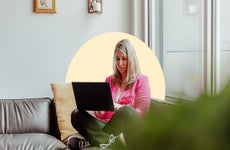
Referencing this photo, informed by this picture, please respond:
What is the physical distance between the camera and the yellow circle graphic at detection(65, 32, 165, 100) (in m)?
2.90

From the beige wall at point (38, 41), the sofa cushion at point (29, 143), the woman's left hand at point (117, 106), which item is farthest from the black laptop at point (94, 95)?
the beige wall at point (38, 41)

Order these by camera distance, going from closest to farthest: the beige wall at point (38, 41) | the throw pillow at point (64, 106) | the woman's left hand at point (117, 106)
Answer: the woman's left hand at point (117, 106)
the throw pillow at point (64, 106)
the beige wall at point (38, 41)

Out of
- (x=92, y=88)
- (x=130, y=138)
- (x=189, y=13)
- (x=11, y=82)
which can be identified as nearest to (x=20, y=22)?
(x=11, y=82)

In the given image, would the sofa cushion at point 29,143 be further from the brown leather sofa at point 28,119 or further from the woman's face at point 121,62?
the woman's face at point 121,62

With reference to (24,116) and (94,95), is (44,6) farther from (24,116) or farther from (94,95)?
(94,95)

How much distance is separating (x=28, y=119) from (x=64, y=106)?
0.33 metres

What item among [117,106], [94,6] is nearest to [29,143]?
[117,106]

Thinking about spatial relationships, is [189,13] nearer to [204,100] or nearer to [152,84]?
[152,84]

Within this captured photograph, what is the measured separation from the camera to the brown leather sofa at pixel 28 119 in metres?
3.15

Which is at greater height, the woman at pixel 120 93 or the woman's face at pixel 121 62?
the woman's face at pixel 121 62

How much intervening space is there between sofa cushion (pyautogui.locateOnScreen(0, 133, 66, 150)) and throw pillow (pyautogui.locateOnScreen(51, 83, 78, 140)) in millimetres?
189

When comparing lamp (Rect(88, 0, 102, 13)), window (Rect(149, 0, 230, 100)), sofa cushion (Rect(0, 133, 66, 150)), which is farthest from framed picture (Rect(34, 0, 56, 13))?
sofa cushion (Rect(0, 133, 66, 150))

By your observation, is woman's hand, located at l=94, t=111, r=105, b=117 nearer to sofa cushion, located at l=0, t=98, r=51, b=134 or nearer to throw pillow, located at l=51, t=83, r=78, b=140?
throw pillow, located at l=51, t=83, r=78, b=140

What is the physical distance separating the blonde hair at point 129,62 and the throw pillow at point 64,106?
579 mm
